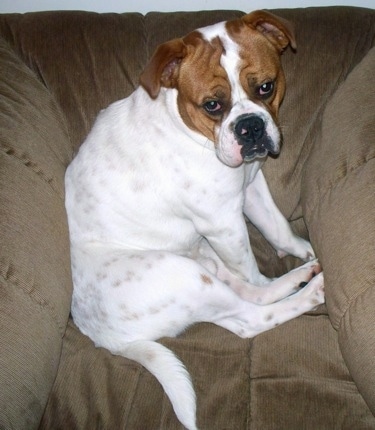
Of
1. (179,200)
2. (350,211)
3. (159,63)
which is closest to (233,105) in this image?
(159,63)

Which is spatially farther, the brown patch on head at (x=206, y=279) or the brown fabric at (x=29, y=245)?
the brown patch on head at (x=206, y=279)

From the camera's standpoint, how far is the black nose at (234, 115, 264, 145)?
2.24 metres

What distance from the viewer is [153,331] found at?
2.48 metres

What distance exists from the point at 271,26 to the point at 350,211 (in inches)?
39.7

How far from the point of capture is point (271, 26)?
93.9 inches

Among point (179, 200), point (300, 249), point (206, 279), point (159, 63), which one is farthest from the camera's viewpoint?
point (300, 249)

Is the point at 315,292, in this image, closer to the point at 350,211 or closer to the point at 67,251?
the point at 350,211

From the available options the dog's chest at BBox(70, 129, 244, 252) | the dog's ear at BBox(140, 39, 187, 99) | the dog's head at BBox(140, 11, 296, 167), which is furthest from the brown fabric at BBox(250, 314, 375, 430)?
the dog's ear at BBox(140, 39, 187, 99)

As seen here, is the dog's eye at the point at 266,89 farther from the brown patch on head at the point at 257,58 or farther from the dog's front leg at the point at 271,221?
the dog's front leg at the point at 271,221

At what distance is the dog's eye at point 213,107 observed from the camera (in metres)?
2.31

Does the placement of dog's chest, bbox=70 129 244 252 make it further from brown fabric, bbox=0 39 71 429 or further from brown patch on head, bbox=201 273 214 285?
brown patch on head, bbox=201 273 214 285

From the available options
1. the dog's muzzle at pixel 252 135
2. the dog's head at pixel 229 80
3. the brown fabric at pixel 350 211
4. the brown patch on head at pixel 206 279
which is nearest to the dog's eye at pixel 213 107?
the dog's head at pixel 229 80

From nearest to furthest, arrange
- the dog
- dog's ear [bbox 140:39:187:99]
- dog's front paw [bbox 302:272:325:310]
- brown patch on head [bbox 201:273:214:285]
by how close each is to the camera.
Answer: dog's ear [bbox 140:39:187:99] → the dog → brown patch on head [bbox 201:273:214:285] → dog's front paw [bbox 302:272:325:310]

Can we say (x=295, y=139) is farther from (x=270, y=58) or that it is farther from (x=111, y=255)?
(x=111, y=255)
